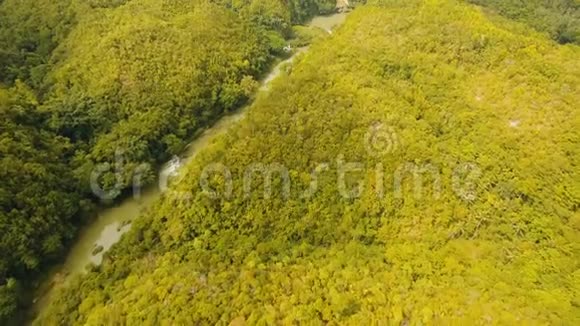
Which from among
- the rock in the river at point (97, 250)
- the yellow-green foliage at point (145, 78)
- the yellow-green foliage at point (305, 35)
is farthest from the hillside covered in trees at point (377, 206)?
the yellow-green foliage at point (305, 35)

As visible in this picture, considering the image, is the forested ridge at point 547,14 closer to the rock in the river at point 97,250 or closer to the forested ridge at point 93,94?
the forested ridge at point 93,94

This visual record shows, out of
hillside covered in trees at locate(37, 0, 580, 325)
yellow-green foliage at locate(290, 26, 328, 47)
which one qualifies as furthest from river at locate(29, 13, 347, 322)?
yellow-green foliage at locate(290, 26, 328, 47)

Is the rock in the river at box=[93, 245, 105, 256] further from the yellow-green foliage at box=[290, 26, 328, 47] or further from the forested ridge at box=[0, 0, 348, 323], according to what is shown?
the yellow-green foliage at box=[290, 26, 328, 47]

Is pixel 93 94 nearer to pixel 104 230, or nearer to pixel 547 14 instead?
pixel 104 230

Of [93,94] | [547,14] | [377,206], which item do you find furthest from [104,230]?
[547,14]

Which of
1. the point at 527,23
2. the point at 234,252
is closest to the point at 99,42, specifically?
the point at 234,252

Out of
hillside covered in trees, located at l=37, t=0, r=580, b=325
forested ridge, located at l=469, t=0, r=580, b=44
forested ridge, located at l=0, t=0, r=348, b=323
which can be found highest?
forested ridge, located at l=0, t=0, r=348, b=323
